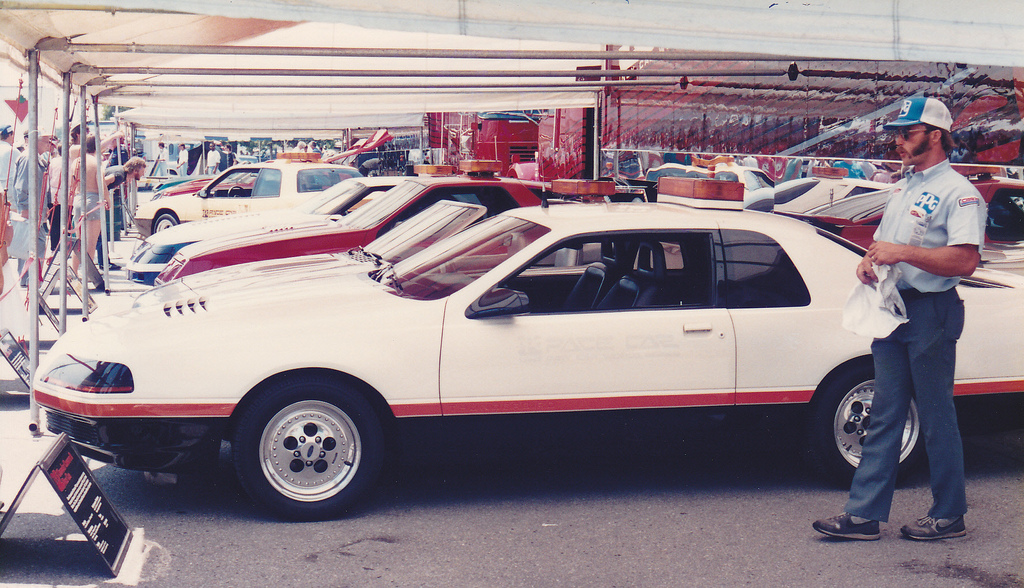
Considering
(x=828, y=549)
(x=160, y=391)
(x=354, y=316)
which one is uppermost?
(x=354, y=316)

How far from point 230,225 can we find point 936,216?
7653mm

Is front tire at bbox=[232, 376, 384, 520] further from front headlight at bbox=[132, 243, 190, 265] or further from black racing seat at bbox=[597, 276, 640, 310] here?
front headlight at bbox=[132, 243, 190, 265]

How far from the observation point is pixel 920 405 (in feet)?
13.1

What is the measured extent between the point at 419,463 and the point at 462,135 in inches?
687

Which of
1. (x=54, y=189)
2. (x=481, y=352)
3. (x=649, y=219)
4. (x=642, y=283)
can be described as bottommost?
(x=481, y=352)

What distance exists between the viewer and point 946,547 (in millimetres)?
4047

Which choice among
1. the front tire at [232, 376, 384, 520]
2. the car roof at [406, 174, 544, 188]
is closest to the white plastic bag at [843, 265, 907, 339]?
the front tire at [232, 376, 384, 520]

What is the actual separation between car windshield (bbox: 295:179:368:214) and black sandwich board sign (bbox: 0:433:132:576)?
6.02m

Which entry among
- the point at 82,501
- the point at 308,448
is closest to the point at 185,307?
the point at 308,448

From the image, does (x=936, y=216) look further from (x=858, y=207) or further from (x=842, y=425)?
(x=858, y=207)

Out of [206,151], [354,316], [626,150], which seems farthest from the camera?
[206,151]

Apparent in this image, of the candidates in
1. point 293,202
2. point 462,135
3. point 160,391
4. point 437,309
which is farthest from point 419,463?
point 462,135

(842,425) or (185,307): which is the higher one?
(185,307)

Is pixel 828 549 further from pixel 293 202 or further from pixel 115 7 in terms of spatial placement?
pixel 293 202
